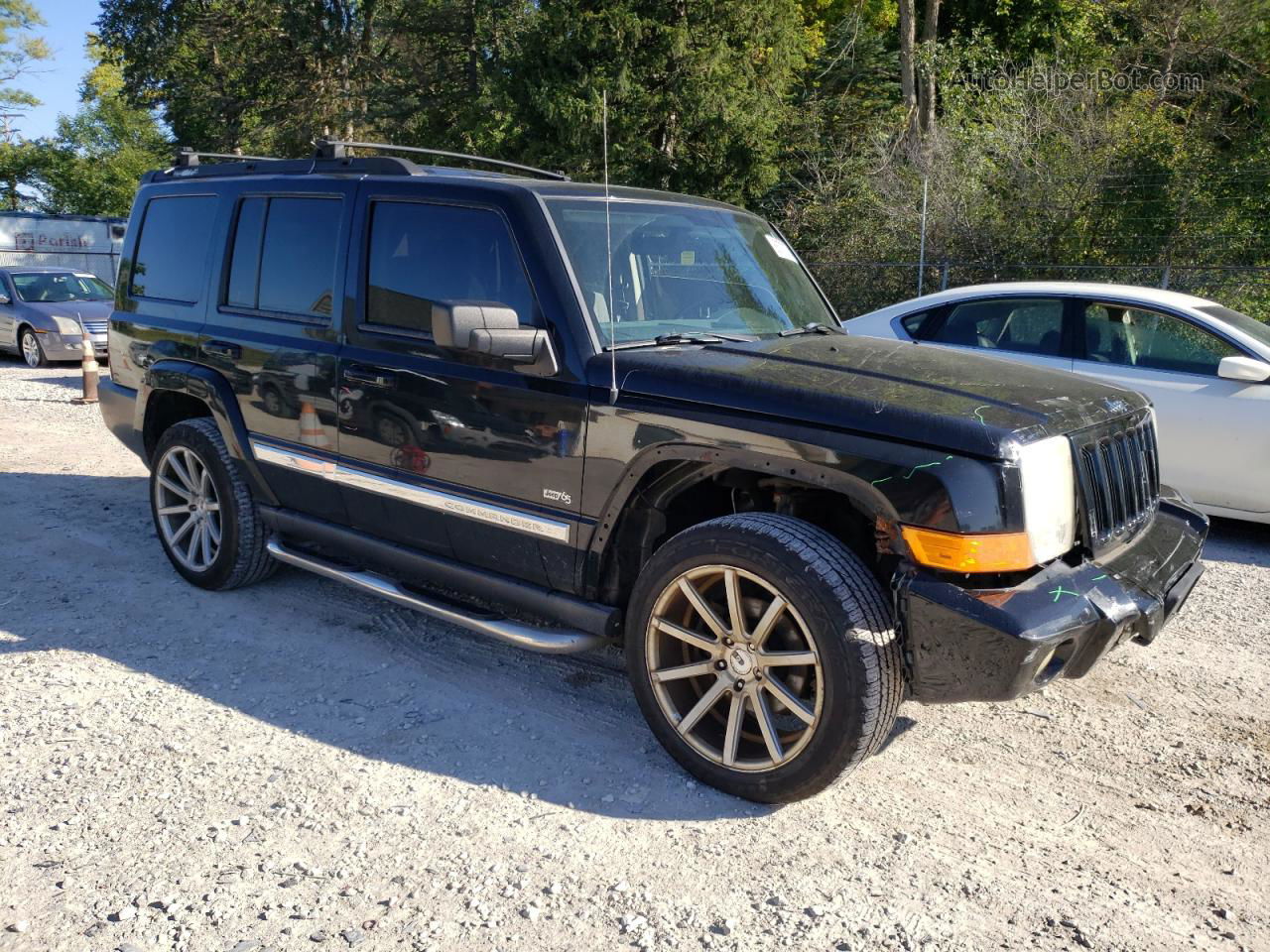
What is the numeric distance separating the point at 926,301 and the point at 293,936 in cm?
621

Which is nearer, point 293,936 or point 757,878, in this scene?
point 293,936

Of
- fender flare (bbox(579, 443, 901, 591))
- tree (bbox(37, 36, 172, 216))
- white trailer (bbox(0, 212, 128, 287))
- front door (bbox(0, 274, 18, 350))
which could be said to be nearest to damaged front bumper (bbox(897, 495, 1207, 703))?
fender flare (bbox(579, 443, 901, 591))

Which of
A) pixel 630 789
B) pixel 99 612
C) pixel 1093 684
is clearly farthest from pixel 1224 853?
pixel 99 612

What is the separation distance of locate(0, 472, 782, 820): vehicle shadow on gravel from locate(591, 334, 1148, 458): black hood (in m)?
1.35

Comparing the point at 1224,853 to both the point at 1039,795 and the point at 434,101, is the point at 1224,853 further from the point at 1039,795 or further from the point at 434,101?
the point at 434,101

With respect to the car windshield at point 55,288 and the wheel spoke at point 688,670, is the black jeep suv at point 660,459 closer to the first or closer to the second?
the wheel spoke at point 688,670

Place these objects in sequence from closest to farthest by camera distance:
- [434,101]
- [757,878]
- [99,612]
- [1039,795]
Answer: [757,878], [1039,795], [99,612], [434,101]

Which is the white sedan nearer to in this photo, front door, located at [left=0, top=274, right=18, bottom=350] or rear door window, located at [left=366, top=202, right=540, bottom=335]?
rear door window, located at [left=366, top=202, right=540, bottom=335]

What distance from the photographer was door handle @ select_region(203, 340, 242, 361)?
5.03m

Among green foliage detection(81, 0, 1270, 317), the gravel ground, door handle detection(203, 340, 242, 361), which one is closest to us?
the gravel ground

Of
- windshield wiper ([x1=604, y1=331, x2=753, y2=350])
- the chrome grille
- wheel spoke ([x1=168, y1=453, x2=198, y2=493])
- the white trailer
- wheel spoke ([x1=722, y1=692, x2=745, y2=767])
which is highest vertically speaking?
the white trailer

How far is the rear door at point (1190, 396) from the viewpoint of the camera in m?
6.43

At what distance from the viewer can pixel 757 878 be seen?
3.06m

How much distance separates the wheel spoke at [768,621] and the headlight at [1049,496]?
0.78 metres
